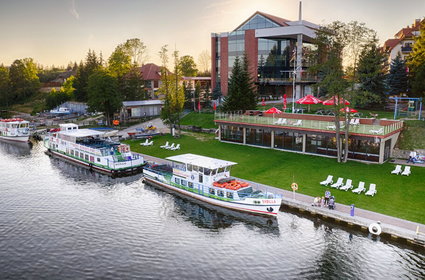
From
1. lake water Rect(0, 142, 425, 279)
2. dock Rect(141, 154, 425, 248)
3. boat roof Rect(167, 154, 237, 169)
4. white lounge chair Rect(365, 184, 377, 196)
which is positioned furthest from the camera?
boat roof Rect(167, 154, 237, 169)

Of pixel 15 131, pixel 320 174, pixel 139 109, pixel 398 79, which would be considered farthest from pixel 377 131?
pixel 15 131

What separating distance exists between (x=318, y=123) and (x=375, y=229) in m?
18.8

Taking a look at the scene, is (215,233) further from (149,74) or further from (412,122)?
(149,74)

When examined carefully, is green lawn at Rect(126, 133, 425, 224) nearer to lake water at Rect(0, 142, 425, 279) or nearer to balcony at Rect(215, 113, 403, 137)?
balcony at Rect(215, 113, 403, 137)

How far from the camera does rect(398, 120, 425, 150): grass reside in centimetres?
3893

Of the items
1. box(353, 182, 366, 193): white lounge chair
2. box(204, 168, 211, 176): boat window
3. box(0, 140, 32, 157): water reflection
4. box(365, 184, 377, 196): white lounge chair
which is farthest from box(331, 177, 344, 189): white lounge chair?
box(0, 140, 32, 157): water reflection

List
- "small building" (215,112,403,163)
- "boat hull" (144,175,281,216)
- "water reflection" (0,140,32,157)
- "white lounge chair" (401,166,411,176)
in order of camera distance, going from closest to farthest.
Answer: "boat hull" (144,175,281,216) < "white lounge chair" (401,166,411,176) < "small building" (215,112,403,163) < "water reflection" (0,140,32,157)

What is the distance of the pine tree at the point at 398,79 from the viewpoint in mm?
61625

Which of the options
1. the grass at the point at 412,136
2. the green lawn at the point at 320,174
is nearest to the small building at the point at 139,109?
the green lawn at the point at 320,174

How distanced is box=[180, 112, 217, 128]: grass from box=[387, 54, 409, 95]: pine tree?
109 ft

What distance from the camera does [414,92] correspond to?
56.2 meters

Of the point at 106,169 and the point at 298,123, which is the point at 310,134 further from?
the point at 106,169

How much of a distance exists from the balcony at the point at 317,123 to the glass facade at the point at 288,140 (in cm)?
116

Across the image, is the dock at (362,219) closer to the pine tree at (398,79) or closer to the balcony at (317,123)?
the balcony at (317,123)
